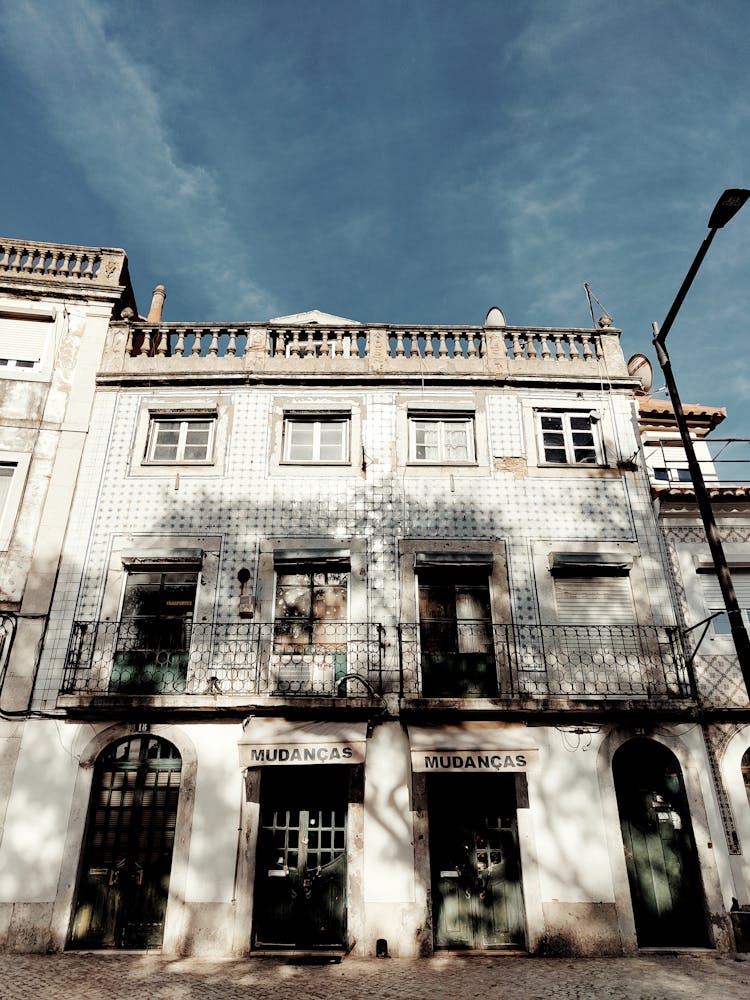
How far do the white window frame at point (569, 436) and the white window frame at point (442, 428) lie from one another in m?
1.22

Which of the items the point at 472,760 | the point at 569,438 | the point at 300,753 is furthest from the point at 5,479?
the point at 569,438

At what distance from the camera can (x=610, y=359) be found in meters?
12.8

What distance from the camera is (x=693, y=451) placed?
809 centimetres

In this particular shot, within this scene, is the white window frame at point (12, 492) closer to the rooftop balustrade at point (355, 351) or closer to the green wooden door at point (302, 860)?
the rooftop balustrade at point (355, 351)

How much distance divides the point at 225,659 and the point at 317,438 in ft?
14.3

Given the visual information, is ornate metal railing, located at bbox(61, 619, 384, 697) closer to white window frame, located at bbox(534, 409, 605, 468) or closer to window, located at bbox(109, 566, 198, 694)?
window, located at bbox(109, 566, 198, 694)

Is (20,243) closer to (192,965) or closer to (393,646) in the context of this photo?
(393,646)

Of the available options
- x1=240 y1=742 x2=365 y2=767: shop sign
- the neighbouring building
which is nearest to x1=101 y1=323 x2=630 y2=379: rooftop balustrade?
the neighbouring building

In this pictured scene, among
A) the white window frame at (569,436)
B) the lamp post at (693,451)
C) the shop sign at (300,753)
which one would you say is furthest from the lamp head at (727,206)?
the shop sign at (300,753)

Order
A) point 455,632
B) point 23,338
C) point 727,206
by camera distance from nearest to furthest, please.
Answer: point 727,206
point 455,632
point 23,338

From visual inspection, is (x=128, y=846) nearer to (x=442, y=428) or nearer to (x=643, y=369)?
(x=442, y=428)

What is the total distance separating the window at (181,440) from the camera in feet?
38.8

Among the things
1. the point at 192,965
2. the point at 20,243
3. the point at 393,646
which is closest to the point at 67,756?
the point at 192,965

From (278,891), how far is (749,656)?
270 inches
